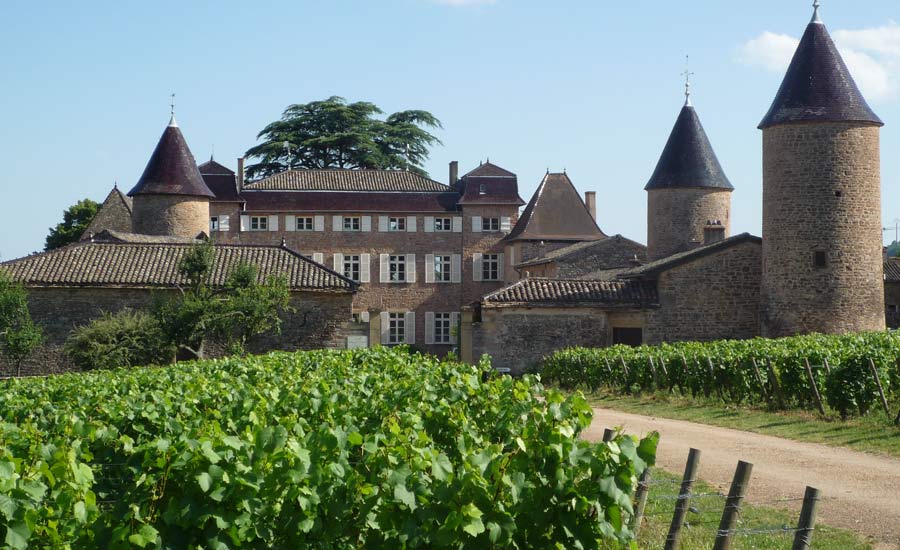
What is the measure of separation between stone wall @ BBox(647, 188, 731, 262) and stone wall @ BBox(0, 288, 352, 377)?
49.3 ft

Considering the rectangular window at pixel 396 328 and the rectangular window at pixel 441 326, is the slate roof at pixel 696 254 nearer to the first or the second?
the rectangular window at pixel 441 326

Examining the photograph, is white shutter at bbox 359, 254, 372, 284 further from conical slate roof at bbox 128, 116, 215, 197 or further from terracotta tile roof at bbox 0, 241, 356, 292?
terracotta tile roof at bbox 0, 241, 356, 292

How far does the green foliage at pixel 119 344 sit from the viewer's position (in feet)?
83.7

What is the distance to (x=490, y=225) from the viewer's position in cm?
5225

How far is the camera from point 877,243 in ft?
97.9

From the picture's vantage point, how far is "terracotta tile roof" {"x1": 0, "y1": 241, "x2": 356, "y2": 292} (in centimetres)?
2844

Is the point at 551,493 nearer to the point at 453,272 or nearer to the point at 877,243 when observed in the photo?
the point at 877,243

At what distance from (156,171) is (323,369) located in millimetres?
32583

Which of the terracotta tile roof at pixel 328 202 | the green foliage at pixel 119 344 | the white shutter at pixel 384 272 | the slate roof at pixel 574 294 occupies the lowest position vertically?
the green foliage at pixel 119 344

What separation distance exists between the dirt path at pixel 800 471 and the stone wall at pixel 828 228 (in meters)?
14.4

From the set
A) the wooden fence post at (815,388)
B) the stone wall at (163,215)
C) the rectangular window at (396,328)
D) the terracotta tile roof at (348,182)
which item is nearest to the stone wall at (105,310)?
the wooden fence post at (815,388)

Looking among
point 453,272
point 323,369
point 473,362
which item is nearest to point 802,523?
point 323,369

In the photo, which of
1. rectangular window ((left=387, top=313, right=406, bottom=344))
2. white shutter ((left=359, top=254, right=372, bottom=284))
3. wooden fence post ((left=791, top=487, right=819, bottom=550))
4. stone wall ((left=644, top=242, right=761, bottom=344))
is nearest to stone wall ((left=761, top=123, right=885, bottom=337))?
stone wall ((left=644, top=242, right=761, bottom=344))

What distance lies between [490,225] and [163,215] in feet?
50.4
